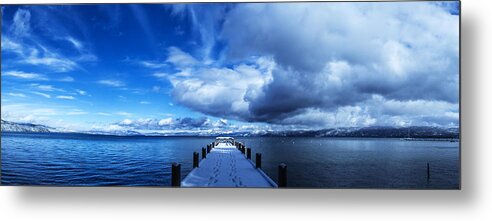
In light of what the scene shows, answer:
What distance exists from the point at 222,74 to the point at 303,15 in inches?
33.8

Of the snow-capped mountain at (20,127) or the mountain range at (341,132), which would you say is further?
the snow-capped mountain at (20,127)

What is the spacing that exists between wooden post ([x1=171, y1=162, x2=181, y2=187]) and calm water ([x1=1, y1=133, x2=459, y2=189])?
0.05 m

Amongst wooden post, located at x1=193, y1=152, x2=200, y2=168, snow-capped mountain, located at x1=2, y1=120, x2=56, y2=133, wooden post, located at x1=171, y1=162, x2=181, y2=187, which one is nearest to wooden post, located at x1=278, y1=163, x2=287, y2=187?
wooden post, located at x1=193, y1=152, x2=200, y2=168

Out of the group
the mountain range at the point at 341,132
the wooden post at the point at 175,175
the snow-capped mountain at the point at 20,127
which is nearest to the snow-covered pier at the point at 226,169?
the wooden post at the point at 175,175

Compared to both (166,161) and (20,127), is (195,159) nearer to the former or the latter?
(166,161)

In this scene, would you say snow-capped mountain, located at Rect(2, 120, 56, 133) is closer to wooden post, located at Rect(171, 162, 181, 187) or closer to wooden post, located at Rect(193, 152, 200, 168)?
wooden post, located at Rect(171, 162, 181, 187)

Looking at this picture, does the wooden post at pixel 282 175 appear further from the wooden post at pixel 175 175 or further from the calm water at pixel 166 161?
the wooden post at pixel 175 175

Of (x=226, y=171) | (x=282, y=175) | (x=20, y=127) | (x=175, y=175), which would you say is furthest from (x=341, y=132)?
(x=20, y=127)

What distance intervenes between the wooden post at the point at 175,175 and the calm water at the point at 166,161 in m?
0.05

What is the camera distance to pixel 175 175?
467 centimetres

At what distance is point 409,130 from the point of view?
465 cm

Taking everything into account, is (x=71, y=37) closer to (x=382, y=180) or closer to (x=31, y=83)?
(x=31, y=83)

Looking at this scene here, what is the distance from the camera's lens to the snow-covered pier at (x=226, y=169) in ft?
15.3

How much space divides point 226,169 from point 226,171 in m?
0.05
